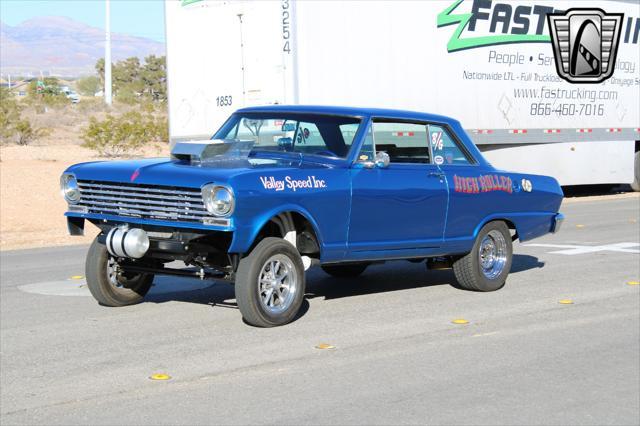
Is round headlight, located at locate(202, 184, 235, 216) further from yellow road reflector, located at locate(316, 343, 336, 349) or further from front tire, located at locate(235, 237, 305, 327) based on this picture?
yellow road reflector, located at locate(316, 343, 336, 349)

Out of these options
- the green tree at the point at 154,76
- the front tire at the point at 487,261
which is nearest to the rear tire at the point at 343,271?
the front tire at the point at 487,261

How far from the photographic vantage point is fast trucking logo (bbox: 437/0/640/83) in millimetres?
21266

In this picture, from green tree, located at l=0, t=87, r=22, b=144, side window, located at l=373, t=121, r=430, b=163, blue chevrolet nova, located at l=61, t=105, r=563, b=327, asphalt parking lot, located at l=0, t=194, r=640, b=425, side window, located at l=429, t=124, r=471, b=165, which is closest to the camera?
asphalt parking lot, located at l=0, t=194, r=640, b=425

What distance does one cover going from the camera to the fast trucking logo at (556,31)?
21266mm

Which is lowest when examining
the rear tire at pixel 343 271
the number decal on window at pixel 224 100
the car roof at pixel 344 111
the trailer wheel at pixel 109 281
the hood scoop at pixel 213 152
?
the rear tire at pixel 343 271

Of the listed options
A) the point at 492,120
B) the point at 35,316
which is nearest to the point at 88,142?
the point at 492,120

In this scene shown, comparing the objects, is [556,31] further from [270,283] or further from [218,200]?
[218,200]

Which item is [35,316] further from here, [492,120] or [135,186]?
[492,120]

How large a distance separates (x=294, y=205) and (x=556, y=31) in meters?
16.4

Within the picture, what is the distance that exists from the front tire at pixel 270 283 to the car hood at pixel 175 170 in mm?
638

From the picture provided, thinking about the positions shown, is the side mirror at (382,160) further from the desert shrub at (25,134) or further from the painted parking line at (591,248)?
the desert shrub at (25,134)

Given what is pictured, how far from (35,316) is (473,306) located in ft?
12.5

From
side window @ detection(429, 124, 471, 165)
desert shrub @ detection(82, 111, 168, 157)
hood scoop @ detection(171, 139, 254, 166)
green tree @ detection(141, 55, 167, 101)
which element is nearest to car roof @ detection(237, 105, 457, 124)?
side window @ detection(429, 124, 471, 165)

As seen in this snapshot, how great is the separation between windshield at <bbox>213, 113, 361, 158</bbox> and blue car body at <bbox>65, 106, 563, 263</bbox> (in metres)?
0.07
